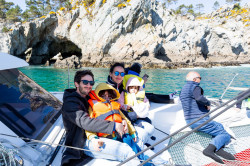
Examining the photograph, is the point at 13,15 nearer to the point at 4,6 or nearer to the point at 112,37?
the point at 4,6

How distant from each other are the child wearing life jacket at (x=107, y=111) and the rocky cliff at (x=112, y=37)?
1127 inches

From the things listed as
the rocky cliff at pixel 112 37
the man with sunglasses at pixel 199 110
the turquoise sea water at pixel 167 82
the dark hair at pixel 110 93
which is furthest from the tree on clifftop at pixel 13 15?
the man with sunglasses at pixel 199 110

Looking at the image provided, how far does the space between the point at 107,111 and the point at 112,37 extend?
33.0m

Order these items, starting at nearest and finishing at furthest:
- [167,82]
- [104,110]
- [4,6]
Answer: [104,110] → [167,82] → [4,6]

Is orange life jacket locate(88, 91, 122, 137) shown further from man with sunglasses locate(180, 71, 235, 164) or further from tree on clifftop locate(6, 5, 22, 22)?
tree on clifftop locate(6, 5, 22, 22)

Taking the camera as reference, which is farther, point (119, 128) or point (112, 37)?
point (112, 37)

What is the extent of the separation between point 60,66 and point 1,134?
30283mm

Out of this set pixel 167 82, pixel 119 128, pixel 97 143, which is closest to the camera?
pixel 97 143

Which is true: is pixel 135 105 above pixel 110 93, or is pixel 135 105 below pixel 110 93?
below

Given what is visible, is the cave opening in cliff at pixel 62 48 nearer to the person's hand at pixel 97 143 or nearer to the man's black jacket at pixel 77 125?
the man's black jacket at pixel 77 125

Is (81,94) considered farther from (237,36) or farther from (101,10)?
(237,36)

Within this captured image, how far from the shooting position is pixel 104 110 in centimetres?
199

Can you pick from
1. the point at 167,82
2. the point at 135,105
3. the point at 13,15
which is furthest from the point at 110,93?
the point at 13,15

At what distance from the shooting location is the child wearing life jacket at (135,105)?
251 centimetres
